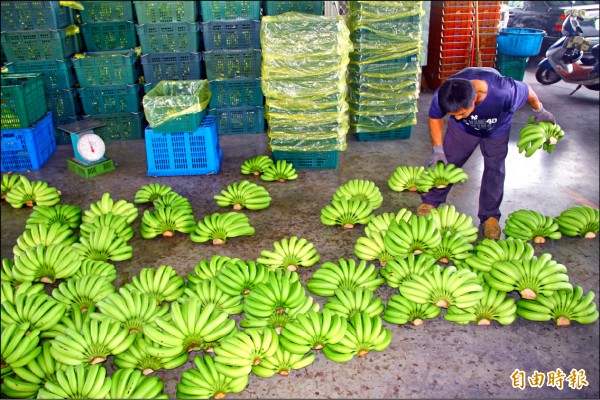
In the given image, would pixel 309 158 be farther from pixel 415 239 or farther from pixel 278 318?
pixel 278 318

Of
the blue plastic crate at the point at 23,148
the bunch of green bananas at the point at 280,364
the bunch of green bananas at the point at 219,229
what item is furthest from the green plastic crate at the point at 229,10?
the bunch of green bananas at the point at 280,364

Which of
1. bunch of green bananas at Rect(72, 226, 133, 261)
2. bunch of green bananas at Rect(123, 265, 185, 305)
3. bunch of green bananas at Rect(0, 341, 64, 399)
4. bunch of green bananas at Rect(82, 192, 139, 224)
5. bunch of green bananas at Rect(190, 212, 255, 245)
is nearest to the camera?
bunch of green bananas at Rect(0, 341, 64, 399)

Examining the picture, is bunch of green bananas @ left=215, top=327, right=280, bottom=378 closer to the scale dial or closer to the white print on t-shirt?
the white print on t-shirt

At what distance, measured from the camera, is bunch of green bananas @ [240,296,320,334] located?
3039 millimetres

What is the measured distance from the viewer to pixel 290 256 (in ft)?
12.5

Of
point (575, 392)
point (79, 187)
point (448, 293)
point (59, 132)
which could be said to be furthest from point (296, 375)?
point (59, 132)

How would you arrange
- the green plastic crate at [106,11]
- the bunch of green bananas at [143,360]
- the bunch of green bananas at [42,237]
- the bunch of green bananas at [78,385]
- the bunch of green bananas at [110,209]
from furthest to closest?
1. the green plastic crate at [106,11]
2. the bunch of green bananas at [110,209]
3. the bunch of green bananas at [42,237]
4. the bunch of green bananas at [143,360]
5. the bunch of green bananas at [78,385]

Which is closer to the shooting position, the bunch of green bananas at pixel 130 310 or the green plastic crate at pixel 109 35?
the bunch of green bananas at pixel 130 310

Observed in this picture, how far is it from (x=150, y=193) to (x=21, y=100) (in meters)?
2.00

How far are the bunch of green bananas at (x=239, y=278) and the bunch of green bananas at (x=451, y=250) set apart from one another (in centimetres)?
134

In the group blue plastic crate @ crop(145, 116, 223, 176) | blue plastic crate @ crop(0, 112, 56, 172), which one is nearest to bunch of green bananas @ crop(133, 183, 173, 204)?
blue plastic crate @ crop(145, 116, 223, 176)

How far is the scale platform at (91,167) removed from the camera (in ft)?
18.7

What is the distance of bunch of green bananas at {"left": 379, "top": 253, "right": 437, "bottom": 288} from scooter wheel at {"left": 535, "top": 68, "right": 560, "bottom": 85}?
7.06 m

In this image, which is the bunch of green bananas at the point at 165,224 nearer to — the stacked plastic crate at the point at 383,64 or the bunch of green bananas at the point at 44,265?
the bunch of green bananas at the point at 44,265
